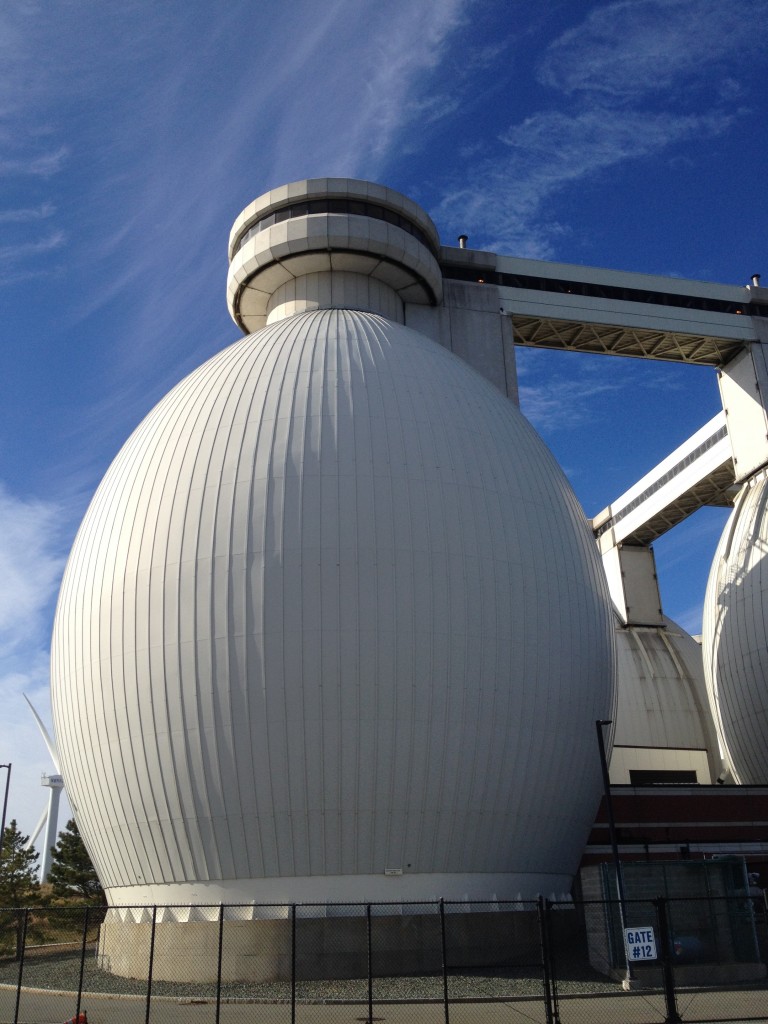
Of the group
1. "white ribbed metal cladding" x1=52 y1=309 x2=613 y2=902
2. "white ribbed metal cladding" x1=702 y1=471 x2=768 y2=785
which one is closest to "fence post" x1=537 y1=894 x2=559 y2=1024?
"white ribbed metal cladding" x1=52 y1=309 x2=613 y2=902

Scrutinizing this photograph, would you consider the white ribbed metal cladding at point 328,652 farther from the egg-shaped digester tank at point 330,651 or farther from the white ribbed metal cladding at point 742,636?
the white ribbed metal cladding at point 742,636

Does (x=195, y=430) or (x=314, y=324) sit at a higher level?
(x=314, y=324)

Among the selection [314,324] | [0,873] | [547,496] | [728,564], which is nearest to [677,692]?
[728,564]

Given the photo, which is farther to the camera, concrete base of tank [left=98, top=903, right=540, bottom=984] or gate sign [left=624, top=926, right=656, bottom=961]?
concrete base of tank [left=98, top=903, right=540, bottom=984]

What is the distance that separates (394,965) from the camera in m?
17.8

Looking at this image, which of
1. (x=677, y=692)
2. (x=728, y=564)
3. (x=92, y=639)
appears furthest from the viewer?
(x=677, y=692)

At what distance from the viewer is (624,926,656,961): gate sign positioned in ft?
51.8

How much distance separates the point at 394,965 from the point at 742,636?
19.6m

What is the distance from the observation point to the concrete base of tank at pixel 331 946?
58.1ft

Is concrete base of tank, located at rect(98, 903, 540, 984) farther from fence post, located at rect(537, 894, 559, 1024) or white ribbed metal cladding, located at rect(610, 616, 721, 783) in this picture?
white ribbed metal cladding, located at rect(610, 616, 721, 783)

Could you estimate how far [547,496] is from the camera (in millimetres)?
22750

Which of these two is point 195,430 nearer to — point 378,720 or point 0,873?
point 378,720

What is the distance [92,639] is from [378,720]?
23.3ft

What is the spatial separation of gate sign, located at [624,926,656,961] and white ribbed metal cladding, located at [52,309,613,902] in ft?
12.0
